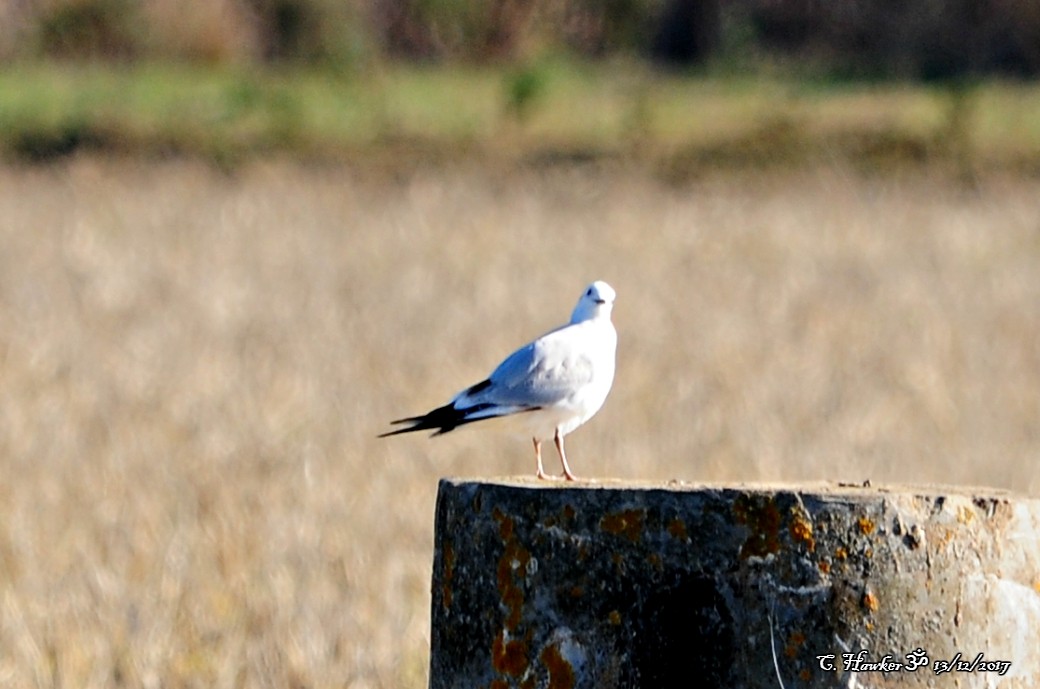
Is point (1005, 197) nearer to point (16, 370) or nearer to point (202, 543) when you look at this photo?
point (16, 370)

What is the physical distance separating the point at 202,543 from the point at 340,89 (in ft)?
66.9

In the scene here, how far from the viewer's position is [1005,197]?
63.4 feet

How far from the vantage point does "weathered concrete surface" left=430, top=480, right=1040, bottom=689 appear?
10.7 ft

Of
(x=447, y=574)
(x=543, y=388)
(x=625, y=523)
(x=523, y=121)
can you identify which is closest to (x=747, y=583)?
(x=625, y=523)

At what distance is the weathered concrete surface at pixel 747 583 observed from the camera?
10.7 ft

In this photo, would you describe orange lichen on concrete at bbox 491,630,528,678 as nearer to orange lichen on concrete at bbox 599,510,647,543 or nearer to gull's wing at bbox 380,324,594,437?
orange lichen on concrete at bbox 599,510,647,543

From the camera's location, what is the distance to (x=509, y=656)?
3371 millimetres

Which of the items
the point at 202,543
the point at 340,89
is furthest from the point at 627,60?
the point at 202,543

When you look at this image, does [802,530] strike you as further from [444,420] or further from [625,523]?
[444,420]

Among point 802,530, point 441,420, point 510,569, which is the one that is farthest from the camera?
point 441,420

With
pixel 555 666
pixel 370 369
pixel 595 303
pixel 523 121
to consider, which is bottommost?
pixel 370 369

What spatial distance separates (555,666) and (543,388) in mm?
952

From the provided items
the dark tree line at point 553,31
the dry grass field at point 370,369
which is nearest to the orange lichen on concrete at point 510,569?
the dry grass field at point 370,369

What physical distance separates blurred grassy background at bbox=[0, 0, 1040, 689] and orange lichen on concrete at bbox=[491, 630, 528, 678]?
Answer: 8.86 ft
